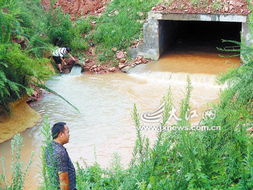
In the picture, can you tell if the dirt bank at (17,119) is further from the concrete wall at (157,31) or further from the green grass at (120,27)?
the concrete wall at (157,31)

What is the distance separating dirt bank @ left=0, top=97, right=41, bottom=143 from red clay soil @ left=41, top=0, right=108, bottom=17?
5.92m

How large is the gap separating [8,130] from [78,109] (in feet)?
6.09

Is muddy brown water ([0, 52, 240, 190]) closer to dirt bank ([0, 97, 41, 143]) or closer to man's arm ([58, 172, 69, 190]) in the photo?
dirt bank ([0, 97, 41, 143])

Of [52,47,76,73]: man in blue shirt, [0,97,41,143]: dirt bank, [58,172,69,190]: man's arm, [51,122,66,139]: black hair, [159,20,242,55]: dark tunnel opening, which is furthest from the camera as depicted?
[159,20,242,55]: dark tunnel opening

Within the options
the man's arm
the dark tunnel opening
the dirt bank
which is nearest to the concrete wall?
the dark tunnel opening

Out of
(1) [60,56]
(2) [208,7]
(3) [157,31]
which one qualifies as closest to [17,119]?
(1) [60,56]

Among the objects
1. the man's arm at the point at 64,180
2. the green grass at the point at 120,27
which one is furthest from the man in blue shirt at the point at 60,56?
the man's arm at the point at 64,180

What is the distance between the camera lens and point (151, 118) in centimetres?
958

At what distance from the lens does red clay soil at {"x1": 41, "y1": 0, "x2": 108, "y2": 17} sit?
50.6 ft

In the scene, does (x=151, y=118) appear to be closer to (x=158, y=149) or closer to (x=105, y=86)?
(x=105, y=86)

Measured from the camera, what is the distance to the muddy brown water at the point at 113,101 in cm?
853

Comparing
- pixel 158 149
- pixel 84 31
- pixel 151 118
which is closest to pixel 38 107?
pixel 151 118

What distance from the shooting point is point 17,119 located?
31.9 ft

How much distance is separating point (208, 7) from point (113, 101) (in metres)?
3.94
